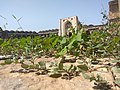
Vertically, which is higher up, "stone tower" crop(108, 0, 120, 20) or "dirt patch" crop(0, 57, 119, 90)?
"stone tower" crop(108, 0, 120, 20)

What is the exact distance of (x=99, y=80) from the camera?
4.13 ft

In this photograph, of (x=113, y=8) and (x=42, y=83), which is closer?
(x=42, y=83)

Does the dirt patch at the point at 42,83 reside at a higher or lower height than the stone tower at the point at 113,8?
lower

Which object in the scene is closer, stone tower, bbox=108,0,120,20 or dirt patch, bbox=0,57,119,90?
dirt patch, bbox=0,57,119,90

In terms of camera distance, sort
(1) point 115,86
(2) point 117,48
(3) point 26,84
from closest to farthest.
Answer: (1) point 115,86, (3) point 26,84, (2) point 117,48

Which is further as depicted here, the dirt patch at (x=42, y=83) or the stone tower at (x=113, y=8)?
the stone tower at (x=113, y=8)

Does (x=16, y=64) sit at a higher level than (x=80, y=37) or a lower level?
lower

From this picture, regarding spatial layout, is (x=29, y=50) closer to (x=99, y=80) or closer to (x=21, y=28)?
(x=21, y=28)

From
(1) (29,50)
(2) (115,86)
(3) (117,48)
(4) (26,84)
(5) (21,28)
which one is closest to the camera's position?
(2) (115,86)

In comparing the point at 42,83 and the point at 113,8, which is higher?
the point at 113,8

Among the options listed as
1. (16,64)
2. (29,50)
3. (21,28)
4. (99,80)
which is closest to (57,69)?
(99,80)

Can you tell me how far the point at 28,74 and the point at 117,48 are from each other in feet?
3.20

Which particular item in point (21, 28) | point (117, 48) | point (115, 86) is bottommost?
point (115, 86)

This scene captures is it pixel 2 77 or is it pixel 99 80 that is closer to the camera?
pixel 99 80
